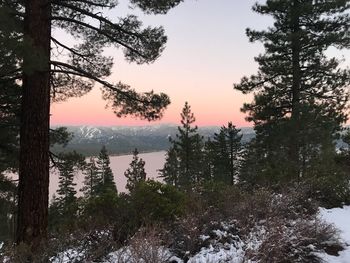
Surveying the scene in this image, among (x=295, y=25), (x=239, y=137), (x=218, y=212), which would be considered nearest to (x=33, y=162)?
(x=218, y=212)

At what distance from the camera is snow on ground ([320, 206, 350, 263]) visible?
18.0ft

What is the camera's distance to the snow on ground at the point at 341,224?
18.0 ft

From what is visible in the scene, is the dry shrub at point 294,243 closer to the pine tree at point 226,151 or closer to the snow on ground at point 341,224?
the snow on ground at point 341,224

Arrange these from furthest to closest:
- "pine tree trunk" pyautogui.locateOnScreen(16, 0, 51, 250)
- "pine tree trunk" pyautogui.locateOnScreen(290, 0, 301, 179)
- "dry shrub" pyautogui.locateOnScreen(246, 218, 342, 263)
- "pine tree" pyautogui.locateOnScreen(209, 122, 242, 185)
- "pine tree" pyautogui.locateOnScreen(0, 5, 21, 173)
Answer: "pine tree" pyautogui.locateOnScreen(209, 122, 242, 185) → "pine tree trunk" pyautogui.locateOnScreen(290, 0, 301, 179) → "pine tree trunk" pyautogui.locateOnScreen(16, 0, 51, 250) → "pine tree" pyautogui.locateOnScreen(0, 5, 21, 173) → "dry shrub" pyautogui.locateOnScreen(246, 218, 342, 263)

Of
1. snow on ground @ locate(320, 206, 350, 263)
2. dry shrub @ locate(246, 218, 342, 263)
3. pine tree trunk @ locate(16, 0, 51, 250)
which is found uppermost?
pine tree trunk @ locate(16, 0, 51, 250)

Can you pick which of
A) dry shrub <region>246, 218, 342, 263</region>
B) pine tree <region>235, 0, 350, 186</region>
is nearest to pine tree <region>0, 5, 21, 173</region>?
dry shrub <region>246, 218, 342, 263</region>

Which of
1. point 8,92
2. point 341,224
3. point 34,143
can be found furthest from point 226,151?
point 34,143

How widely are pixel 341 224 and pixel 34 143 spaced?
19.2ft

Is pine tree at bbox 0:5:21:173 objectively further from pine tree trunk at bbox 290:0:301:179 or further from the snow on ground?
pine tree trunk at bbox 290:0:301:179

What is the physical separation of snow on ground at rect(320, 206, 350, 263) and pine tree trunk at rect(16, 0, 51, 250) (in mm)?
4541

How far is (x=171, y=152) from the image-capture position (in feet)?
183

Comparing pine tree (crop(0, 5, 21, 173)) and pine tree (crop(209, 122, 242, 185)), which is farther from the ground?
pine tree (crop(0, 5, 21, 173))

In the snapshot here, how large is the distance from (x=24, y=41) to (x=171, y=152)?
1969 inches

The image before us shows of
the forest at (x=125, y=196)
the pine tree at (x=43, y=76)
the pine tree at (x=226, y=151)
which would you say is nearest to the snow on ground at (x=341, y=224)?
the forest at (x=125, y=196)
